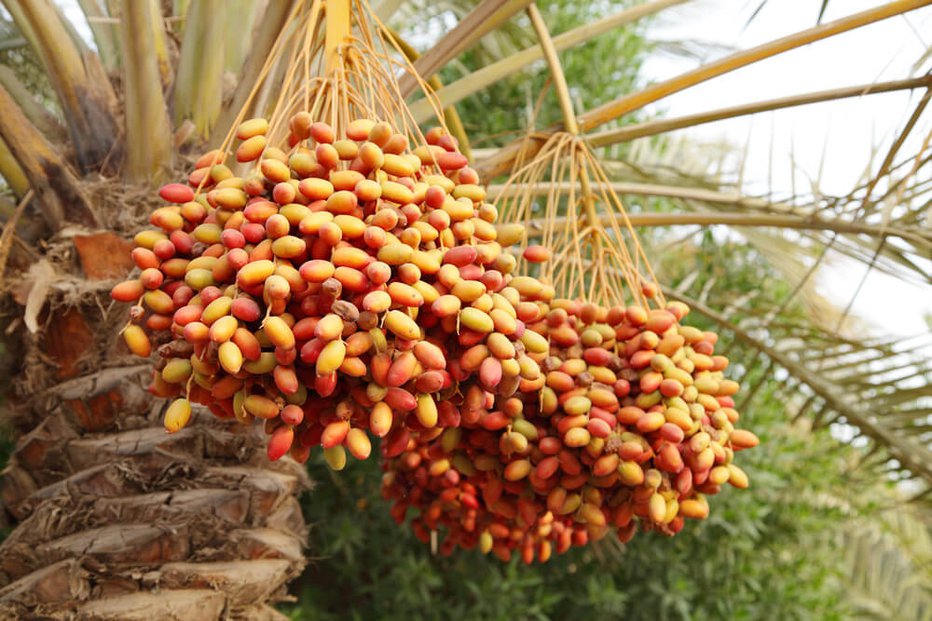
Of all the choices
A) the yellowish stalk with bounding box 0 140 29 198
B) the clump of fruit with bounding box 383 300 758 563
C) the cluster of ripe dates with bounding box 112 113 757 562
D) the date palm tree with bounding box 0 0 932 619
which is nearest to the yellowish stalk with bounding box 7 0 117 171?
the date palm tree with bounding box 0 0 932 619

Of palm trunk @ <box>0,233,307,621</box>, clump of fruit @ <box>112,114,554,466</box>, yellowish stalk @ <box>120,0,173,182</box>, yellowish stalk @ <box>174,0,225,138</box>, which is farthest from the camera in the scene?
yellowish stalk @ <box>174,0,225,138</box>

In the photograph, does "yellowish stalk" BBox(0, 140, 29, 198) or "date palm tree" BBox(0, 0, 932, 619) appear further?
"yellowish stalk" BBox(0, 140, 29, 198)

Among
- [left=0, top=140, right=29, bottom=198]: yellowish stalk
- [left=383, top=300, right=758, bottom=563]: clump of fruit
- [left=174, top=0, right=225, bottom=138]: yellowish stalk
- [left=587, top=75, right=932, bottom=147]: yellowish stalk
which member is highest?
[left=587, top=75, right=932, bottom=147]: yellowish stalk

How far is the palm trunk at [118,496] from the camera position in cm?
132

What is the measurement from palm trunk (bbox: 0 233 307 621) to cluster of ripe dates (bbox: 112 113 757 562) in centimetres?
42

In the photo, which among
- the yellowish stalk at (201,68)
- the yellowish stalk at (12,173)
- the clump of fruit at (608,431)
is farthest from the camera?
the yellowish stalk at (12,173)

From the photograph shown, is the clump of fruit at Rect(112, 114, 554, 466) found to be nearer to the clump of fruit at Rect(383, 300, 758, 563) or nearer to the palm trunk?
the clump of fruit at Rect(383, 300, 758, 563)

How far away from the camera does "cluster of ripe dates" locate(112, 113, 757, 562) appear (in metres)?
0.88

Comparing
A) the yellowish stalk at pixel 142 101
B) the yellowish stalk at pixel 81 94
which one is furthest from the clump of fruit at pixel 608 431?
the yellowish stalk at pixel 81 94

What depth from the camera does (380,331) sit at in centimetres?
88

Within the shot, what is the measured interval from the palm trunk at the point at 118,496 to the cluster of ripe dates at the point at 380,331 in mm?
423

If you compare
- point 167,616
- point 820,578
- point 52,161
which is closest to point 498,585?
point 820,578

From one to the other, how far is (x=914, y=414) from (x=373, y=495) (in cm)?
180

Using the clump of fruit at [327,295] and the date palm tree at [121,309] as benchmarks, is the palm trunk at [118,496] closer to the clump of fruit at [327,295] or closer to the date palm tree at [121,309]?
the date palm tree at [121,309]
